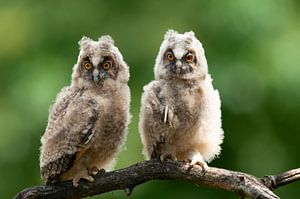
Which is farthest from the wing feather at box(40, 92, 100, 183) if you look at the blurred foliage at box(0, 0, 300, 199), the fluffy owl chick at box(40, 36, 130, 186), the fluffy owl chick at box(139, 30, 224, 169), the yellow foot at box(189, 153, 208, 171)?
the blurred foliage at box(0, 0, 300, 199)

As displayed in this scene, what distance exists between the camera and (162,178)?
564 centimetres

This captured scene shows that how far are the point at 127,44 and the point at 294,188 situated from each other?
1885 millimetres

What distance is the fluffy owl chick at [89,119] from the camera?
5945 millimetres

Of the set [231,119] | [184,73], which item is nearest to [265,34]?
[231,119]

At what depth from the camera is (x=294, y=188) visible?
9664mm

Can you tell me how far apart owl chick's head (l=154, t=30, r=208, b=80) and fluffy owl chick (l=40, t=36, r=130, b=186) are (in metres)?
0.24

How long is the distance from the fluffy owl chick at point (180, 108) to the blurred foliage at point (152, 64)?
1.94m

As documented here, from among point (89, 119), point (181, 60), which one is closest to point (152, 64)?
point (181, 60)

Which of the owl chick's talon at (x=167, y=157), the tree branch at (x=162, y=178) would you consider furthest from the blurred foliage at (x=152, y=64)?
the tree branch at (x=162, y=178)

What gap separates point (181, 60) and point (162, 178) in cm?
83

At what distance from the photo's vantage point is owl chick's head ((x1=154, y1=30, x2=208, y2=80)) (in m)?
6.18

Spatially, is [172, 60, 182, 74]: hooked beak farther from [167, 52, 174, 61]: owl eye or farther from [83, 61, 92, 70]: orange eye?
[83, 61, 92, 70]: orange eye

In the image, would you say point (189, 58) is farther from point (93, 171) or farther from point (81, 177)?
point (81, 177)

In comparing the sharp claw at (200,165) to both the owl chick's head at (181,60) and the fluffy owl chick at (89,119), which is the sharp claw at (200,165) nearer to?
the fluffy owl chick at (89,119)
